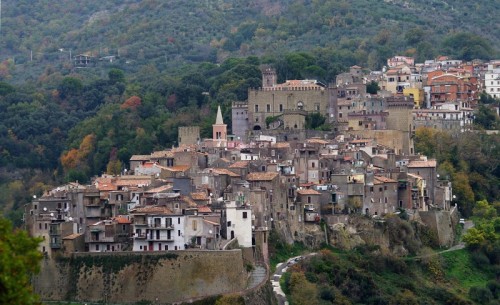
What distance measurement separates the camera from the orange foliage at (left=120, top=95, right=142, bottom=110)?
345 feet

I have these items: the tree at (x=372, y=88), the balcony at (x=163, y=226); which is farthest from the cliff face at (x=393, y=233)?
the tree at (x=372, y=88)

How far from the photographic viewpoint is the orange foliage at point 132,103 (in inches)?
4137

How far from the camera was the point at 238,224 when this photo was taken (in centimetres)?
6544

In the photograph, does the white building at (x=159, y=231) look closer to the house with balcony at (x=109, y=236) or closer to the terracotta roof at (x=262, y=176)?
the house with balcony at (x=109, y=236)

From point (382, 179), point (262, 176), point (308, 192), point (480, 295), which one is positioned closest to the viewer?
point (262, 176)

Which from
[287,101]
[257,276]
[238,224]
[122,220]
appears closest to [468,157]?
[287,101]

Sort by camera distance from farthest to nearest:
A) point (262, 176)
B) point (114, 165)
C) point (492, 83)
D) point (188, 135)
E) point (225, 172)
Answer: point (492, 83), point (114, 165), point (188, 135), point (225, 172), point (262, 176)

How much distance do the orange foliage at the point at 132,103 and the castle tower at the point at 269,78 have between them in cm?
1169

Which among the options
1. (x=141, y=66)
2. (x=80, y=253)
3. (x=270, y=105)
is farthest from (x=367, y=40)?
(x=80, y=253)

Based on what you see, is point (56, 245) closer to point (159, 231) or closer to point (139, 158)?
point (159, 231)

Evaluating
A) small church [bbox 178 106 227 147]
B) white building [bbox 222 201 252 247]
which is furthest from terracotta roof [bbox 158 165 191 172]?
white building [bbox 222 201 252 247]

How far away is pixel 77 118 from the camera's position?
11419 cm

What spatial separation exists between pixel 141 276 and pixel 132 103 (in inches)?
1743

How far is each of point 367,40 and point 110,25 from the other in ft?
158
